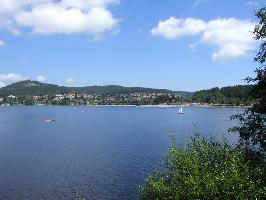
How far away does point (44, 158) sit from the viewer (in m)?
96.5

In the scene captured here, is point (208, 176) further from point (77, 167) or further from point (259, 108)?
point (77, 167)

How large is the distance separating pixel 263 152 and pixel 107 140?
103m

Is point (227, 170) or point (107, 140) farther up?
point (227, 170)

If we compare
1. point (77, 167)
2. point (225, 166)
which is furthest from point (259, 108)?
point (77, 167)

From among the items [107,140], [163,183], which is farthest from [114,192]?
[107,140]

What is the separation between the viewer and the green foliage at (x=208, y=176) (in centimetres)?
2783

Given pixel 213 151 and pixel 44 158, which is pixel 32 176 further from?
pixel 213 151

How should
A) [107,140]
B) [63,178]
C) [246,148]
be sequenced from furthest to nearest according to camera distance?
[107,140] < [63,178] < [246,148]

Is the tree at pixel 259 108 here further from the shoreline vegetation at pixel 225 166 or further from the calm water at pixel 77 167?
the calm water at pixel 77 167

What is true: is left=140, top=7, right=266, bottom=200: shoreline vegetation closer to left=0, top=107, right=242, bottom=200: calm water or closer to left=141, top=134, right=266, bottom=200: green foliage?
left=141, top=134, right=266, bottom=200: green foliage

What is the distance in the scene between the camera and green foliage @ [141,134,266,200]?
2783 cm

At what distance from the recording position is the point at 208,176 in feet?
93.7

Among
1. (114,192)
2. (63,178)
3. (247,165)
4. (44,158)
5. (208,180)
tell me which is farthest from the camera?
(44,158)

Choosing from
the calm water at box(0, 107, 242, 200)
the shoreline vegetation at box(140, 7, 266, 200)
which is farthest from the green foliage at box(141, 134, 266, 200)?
the calm water at box(0, 107, 242, 200)
